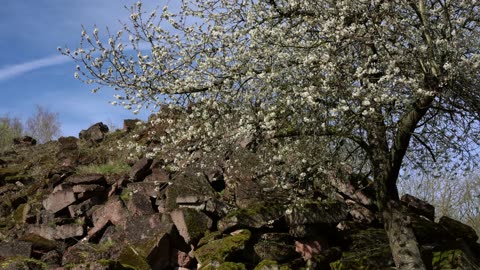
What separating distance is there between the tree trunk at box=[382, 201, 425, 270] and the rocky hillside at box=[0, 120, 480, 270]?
64cm

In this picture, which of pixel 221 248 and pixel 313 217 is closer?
pixel 221 248

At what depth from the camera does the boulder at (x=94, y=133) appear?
2275 centimetres

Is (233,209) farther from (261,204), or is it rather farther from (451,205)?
(451,205)

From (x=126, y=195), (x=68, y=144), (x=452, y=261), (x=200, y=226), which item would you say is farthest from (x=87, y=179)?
(x=452, y=261)

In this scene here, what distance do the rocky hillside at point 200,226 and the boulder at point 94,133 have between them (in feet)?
16.9

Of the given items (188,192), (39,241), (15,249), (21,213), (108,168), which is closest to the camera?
(188,192)

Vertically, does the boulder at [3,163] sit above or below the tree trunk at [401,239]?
above

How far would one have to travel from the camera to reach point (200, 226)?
1245 centimetres

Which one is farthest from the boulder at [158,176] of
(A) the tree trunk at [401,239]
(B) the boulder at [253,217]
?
(A) the tree trunk at [401,239]

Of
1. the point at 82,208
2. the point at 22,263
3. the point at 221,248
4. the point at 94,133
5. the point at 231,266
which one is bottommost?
the point at 231,266

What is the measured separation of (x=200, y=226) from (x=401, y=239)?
4.81 meters

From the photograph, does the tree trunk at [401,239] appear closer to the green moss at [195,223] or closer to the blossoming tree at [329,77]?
the blossoming tree at [329,77]

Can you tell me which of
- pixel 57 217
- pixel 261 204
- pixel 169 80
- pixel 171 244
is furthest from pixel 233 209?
pixel 57 217

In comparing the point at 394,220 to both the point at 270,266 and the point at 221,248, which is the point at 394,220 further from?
the point at 221,248
